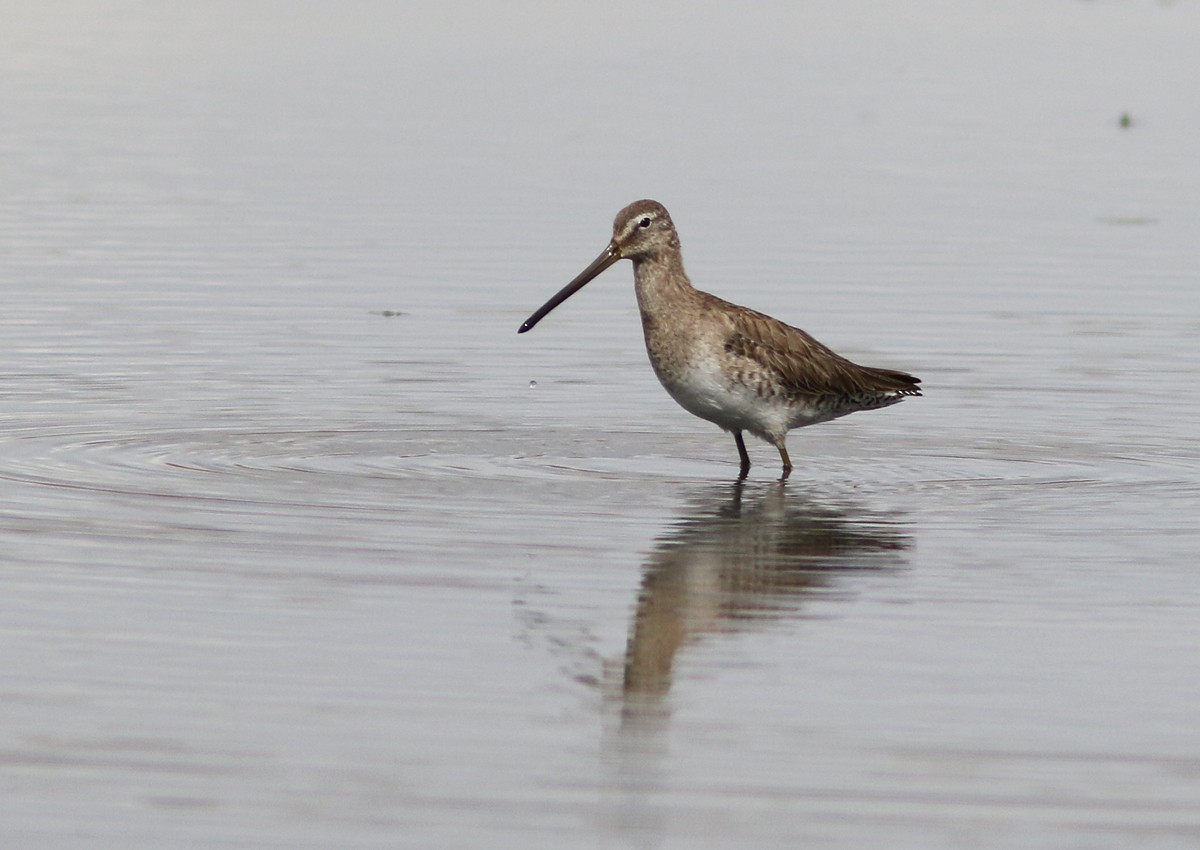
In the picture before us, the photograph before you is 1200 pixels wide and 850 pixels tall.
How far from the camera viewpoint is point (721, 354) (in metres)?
10.7

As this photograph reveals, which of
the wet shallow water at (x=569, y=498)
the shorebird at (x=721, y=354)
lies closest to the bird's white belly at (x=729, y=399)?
the shorebird at (x=721, y=354)

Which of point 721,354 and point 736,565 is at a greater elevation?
point 721,354

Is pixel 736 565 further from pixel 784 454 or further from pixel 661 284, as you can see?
pixel 661 284

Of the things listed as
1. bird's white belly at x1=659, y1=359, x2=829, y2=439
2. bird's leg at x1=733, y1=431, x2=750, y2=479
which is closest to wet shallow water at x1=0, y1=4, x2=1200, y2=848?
bird's leg at x1=733, y1=431, x2=750, y2=479

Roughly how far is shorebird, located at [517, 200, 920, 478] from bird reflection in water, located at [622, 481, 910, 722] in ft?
1.38

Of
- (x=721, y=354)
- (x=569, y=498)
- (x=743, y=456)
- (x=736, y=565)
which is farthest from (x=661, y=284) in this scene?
(x=736, y=565)

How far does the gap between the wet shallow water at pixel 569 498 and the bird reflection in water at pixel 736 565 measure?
0.03m

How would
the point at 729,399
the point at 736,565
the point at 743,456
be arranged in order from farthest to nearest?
the point at 743,456
the point at 729,399
the point at 736,565

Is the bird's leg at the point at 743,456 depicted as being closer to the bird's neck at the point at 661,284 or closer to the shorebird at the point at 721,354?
the shorebird at the point at 721,354

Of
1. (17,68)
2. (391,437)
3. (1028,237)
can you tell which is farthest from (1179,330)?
(17,68)

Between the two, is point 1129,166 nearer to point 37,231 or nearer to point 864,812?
point 37,231

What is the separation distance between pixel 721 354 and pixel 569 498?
1.31 metres

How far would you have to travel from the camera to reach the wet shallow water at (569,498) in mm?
5898

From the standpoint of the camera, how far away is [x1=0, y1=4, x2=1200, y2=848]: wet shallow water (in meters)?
5.90
